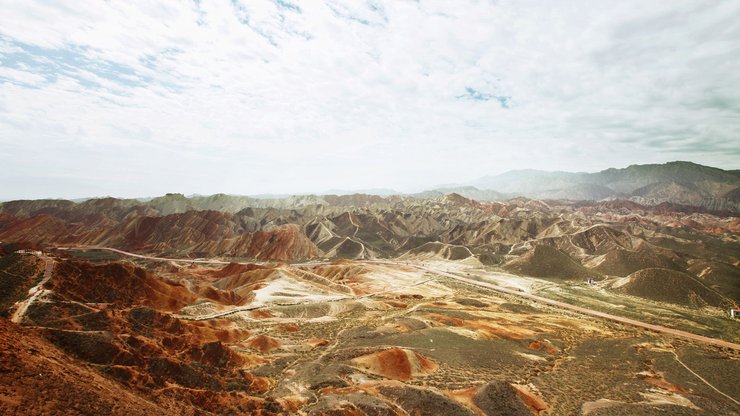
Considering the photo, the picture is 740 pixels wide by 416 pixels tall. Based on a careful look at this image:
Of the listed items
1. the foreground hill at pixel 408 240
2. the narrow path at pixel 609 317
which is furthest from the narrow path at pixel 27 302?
the foreground hill at pixel 408 240

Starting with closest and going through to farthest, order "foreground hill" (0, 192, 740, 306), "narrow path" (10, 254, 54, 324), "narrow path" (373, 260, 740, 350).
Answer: "narrow path" (10, 254, 54, 324), "narrow path" (373, 260, 740, 350), "foreground hill" (0, 192, 740, 306)

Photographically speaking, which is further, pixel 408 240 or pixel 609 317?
pixel 408 240

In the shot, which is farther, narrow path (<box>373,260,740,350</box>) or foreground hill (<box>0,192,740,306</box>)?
foreground hill (<box>0,192,740,306</box>)

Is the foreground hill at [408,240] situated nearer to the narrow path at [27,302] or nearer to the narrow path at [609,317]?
the narrow path at [609,317]

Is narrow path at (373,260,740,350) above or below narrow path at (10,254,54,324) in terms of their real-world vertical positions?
below

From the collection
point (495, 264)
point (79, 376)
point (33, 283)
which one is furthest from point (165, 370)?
point (495, 264)

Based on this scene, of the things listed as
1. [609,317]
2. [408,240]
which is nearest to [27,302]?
[609,317]

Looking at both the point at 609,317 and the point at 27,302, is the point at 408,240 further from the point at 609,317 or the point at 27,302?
the point at 27,302

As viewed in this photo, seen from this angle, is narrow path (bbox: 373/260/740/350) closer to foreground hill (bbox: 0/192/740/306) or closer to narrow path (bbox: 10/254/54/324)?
foreground hill (bbox: 0/192/740/306)

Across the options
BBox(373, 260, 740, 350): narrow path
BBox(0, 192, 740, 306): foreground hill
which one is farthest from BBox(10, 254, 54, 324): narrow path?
BBox(0, 192, 740, 306): foreground hill

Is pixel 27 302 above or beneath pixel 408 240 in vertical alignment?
above

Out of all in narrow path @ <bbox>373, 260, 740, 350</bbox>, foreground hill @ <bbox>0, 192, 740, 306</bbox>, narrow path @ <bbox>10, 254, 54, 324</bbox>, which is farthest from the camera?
foreground hill @ <bbox>0, 192, 740, 306</bbox>
